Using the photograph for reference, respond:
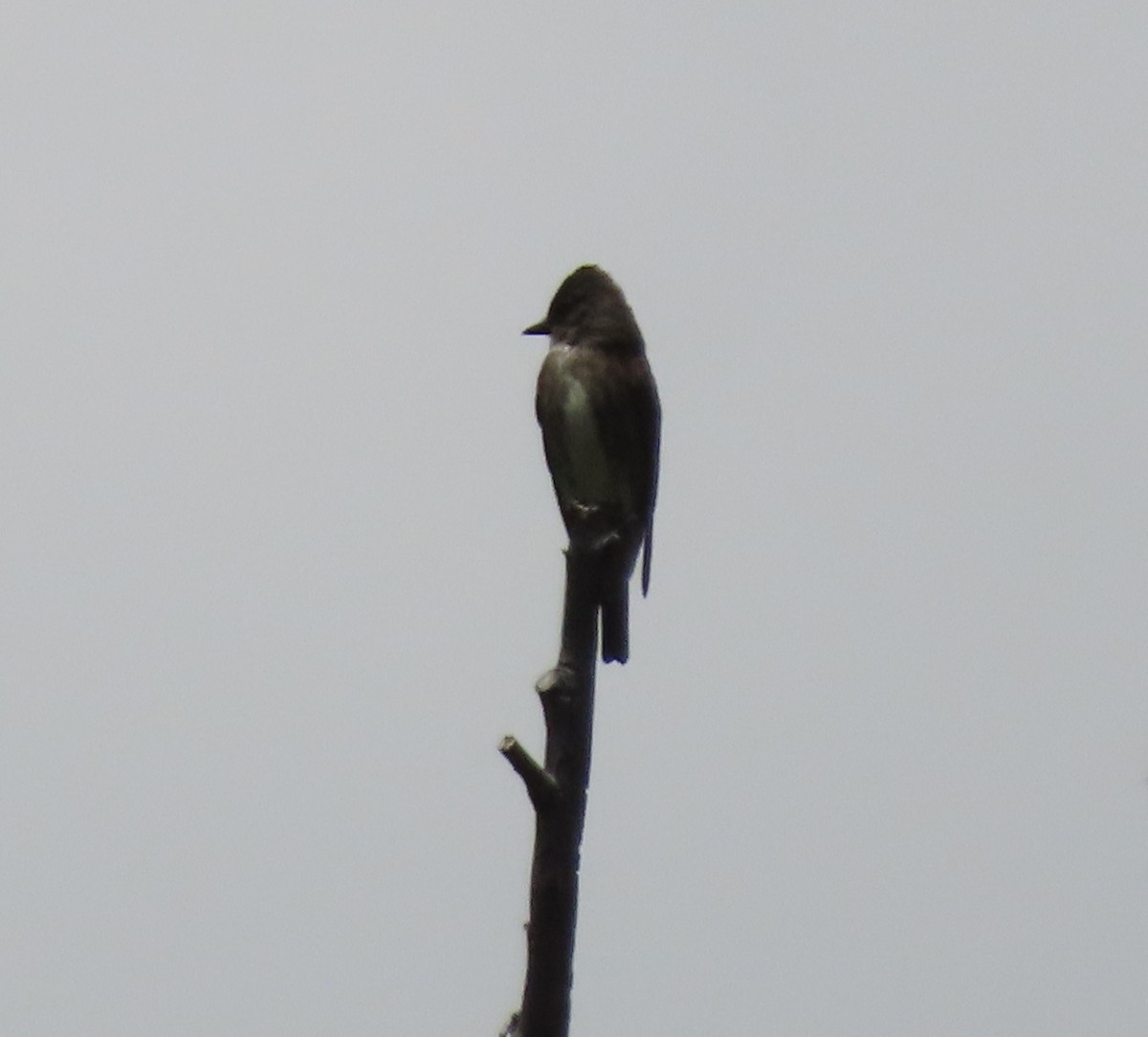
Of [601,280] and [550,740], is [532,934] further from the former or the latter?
[601,280]

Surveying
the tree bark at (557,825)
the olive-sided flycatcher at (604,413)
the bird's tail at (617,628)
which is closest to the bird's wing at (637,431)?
the olive-sided flycatcher at (604,413)

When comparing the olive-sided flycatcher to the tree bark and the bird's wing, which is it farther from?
the tree bark

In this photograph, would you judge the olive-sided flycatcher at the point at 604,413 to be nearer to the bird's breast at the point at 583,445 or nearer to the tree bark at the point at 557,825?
the bird's breast at the point at 583,445

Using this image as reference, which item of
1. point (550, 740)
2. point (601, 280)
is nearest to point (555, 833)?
point (550, 740)

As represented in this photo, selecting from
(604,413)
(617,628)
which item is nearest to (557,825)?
(617,628)

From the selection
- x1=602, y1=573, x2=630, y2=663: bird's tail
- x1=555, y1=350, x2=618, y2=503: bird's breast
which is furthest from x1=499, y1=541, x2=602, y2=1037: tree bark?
x1=555, y1=350, x2=618, y2=503: bird's breast

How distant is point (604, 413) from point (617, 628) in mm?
1304

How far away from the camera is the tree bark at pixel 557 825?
366 centimetres

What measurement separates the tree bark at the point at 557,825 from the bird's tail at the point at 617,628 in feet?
4.09

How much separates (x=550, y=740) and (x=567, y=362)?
2.89m

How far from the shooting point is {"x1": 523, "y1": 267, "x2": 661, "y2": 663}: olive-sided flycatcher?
21.2 feet

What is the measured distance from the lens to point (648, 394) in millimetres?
6578

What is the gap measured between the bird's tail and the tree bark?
4.09 ft

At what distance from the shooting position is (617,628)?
5.29m
